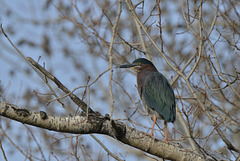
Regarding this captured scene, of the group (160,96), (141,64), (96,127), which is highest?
(141,64)

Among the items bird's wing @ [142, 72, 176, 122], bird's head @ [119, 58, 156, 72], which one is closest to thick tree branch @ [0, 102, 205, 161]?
bird's wing @ [142, 72, 176, 122]

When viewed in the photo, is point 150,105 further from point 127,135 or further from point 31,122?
point 31,122

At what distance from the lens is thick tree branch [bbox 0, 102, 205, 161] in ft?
7.91

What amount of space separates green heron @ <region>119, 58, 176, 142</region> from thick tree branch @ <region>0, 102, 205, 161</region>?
37.0 inches

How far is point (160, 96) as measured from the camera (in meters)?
4.28

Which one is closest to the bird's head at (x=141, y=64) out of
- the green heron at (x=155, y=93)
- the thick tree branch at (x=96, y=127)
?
the green heron at (x=155, y=93)

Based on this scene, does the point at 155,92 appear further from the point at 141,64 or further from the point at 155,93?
the point at 141,64

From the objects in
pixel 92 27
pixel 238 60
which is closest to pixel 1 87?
pixel 92 27

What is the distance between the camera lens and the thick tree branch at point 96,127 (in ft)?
7.91

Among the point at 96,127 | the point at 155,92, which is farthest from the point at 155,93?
the point at 96,127

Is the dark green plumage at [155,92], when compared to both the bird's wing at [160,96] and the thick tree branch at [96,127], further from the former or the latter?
the thick tree branch at [96,127]

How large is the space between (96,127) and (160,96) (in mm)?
1792

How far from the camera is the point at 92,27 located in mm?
5031

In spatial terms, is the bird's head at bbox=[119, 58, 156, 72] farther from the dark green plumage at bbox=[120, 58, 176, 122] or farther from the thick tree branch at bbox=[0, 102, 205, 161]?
the thick tree branch at bbox=[0, 102, 205, 161]
